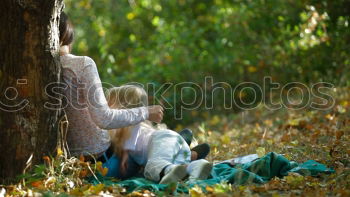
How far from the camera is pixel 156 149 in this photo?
3641mm

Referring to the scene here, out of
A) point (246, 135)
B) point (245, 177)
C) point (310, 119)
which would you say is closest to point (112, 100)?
point (245, 177)

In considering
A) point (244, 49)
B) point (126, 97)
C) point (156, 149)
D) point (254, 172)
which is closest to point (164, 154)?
point (156, 149)

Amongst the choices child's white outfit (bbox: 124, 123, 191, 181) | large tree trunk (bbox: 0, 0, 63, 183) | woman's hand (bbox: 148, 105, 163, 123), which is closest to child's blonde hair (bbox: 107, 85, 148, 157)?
child's white outfit (bbox: 124, 123, 191, 181)

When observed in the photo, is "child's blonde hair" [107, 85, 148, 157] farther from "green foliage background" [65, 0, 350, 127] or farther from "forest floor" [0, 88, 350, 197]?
"green foliage background" [65, 0, 350, 127]

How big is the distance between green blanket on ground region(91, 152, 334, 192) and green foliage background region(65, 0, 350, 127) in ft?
13.1

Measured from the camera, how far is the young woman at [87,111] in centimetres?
354

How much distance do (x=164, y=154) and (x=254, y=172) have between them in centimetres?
61

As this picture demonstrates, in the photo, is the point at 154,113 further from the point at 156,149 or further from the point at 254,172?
the point at 254,172

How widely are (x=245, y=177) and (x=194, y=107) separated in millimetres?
5433

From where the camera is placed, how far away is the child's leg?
3525 millimetres

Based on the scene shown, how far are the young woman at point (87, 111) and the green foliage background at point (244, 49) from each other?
440 centimetres

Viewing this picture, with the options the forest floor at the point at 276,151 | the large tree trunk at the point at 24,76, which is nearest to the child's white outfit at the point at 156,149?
the forest floor at the point at 276,151

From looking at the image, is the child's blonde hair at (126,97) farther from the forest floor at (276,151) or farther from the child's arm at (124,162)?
the forest floor at (276,151)

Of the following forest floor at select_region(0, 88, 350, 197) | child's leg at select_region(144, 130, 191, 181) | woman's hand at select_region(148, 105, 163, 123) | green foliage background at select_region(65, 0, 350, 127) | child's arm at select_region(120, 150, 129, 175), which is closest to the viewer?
forest floor at select_region(0, 88, 350, 197)
